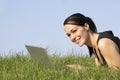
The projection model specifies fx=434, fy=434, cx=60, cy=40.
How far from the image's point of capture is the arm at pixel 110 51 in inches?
219

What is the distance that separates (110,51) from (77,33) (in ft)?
1.64

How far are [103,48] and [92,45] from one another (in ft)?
1.59

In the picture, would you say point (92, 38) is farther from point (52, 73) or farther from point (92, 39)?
point (52, 73)

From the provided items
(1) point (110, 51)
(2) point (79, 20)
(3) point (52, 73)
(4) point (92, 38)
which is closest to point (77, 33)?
(2) point (79, 20)

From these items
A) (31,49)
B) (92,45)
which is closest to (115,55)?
(92,45)

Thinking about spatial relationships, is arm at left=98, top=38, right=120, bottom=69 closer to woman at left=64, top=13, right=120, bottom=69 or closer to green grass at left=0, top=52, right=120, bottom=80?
woman at left=64, top=13, right=120, bottom=69

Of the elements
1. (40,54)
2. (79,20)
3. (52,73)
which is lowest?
(52,73)

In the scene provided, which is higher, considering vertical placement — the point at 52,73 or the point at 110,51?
the point at 110,51

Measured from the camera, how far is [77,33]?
18.7 feet

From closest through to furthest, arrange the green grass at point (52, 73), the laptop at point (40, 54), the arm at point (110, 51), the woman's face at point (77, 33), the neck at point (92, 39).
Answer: the green grass at point (52, 73), the laptop at point (40, 54), the arm at point (110, 51), the woman's face at point (77, 33), the neck at point (92, 39)

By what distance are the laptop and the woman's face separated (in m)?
0.46

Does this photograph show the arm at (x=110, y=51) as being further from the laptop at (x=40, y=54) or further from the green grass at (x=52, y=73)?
the laptop at (x=40, y=54)

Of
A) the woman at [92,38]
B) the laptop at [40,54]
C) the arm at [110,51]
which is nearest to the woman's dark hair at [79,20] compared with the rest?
the woman at [92,38]

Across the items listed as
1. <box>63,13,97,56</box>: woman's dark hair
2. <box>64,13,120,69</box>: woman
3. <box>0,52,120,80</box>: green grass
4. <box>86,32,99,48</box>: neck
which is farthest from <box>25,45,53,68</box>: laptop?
<box>86,32,99,48</box>: neck
